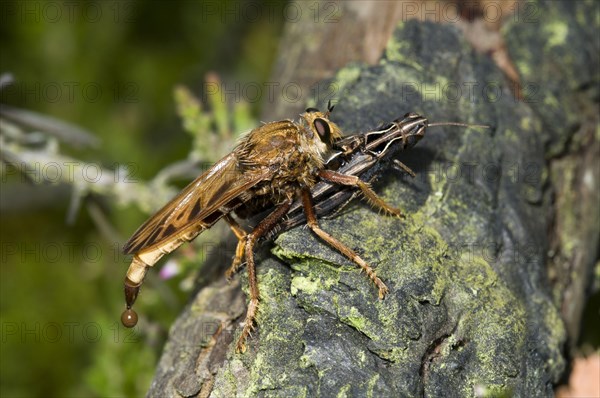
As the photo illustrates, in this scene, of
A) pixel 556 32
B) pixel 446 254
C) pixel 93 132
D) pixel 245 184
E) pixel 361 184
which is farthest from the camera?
pixel 93 132

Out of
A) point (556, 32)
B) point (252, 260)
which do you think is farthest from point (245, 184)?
point (556, 32)

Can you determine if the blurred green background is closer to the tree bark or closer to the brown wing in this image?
the brown wing

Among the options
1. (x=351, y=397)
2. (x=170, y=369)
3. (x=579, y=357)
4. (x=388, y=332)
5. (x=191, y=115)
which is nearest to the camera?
(x=351, y=397)

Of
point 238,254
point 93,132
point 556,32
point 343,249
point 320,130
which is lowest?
point 343,249

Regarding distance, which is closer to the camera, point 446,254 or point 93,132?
point 446,254

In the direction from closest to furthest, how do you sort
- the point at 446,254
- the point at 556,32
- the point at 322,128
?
the point at 446,254 → the point at 322,128 → the point at 556,32

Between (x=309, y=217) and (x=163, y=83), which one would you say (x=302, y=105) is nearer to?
(x=309, y=217)

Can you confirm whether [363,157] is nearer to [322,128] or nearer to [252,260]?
[322,128]

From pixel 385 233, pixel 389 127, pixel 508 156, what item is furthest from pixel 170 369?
pixel 508 156
